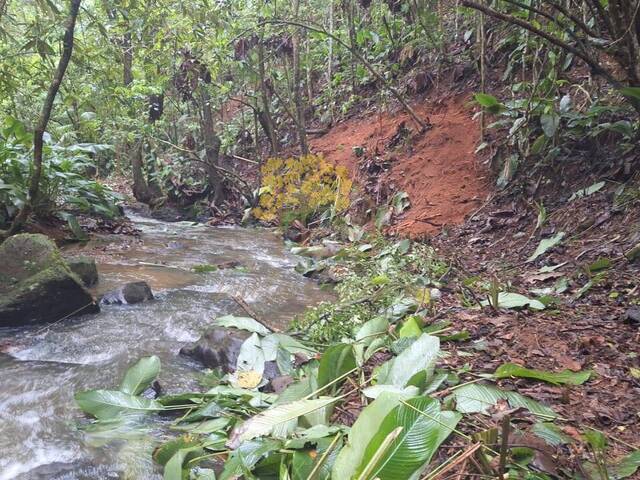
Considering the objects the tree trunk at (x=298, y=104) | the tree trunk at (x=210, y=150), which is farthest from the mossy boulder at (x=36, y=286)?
the tree trunk at (x=210, y=150)

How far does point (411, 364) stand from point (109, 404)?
4.29 ft

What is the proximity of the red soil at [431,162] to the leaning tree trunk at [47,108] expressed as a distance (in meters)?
3.83

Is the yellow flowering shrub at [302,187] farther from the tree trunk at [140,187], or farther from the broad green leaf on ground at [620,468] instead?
the broad green leaf on ground at [620,468]

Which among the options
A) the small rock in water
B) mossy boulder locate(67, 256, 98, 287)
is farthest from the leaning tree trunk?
the small rock in water

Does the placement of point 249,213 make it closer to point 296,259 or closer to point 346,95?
point 296,259

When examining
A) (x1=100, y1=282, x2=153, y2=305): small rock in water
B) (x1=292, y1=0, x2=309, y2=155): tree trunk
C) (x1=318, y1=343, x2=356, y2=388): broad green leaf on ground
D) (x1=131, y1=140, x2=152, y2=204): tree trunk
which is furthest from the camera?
(x1=131, y1=140, x2=152, y2=204): tree trunk

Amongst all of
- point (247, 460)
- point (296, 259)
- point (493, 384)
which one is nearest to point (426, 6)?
point (296, 259)

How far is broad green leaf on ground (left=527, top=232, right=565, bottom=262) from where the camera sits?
382 cm

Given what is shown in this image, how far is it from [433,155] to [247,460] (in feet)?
20.1

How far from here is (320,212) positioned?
315 inches

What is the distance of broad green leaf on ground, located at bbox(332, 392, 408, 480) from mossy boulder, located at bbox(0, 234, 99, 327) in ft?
10.3

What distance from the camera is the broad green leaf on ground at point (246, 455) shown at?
5.06 feet

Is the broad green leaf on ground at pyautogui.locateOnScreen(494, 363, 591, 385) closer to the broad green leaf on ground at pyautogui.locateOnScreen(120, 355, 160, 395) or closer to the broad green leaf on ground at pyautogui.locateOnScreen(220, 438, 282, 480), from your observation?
the broad green leaf on ground at pyautogui.locateOnScreen(220, 438, 282, 480)

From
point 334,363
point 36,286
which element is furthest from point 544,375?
point 36,286
